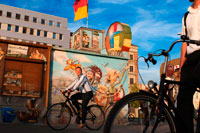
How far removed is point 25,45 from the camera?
10.9 metres

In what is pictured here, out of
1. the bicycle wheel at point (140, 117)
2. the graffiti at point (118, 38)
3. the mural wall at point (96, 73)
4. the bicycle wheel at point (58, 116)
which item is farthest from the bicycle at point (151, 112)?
the graffiti at point (118, 38)

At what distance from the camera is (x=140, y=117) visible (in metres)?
2.24

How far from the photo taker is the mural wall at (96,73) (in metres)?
11.4

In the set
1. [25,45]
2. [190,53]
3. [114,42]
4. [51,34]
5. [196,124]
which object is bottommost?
[196,124]

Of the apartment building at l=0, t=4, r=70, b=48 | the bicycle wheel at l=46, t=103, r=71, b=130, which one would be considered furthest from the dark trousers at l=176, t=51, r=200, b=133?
the apartment building at l=0, t=4, r=70, b=48

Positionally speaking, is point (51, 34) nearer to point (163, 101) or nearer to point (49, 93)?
point (49, 93)

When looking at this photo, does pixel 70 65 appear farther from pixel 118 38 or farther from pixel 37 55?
pixel 118 38

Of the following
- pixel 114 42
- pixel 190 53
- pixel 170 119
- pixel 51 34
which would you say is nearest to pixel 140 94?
pixel 170 119

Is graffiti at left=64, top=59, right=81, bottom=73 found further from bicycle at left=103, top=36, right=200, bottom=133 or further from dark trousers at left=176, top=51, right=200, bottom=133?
bicycle at left=103, top=36, right=200, bottom=133

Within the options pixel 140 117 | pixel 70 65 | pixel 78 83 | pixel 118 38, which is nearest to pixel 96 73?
pixel 70 65

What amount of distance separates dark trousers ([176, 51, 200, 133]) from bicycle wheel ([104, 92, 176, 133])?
154 millimetres

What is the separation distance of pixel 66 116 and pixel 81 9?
15211mm

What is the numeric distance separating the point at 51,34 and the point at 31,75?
55.7m

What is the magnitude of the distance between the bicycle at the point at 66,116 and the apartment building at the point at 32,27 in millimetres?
55271
